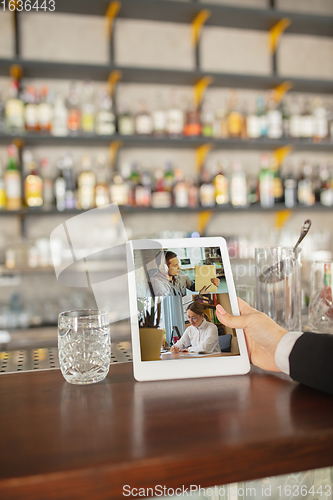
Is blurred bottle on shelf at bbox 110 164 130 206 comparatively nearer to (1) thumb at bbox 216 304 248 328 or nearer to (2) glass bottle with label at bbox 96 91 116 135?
(2) glass bottle with label at bbox 96 91 116 135

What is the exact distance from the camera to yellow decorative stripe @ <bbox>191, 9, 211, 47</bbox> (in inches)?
96.3

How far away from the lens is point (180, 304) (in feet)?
2.26

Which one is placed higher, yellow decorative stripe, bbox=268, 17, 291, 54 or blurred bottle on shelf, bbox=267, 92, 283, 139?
yellow decorative stripe, bbox=268, 17, 291, 54

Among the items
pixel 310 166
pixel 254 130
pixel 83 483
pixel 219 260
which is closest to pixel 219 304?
pixel 219 260

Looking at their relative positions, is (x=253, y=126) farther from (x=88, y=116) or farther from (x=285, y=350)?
(x=285, y=350)

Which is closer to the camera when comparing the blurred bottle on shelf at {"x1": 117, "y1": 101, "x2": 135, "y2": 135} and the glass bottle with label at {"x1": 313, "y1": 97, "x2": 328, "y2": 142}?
the blurred bottle on shelf at {"x1": 117, "y1": 101, "x2": 135, "y2": 135}

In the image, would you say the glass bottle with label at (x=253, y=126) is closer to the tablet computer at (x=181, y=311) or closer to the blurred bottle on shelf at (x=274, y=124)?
the blurred bottle on shelf at (x=274, y=124)

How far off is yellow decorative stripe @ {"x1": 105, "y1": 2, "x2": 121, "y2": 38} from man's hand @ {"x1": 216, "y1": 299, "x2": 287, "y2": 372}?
219cm

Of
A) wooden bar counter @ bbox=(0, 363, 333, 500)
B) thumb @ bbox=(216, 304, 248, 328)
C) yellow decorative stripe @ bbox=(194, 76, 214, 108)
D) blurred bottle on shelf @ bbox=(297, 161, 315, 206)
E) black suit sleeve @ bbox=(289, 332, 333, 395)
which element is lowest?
wooden bar counter @ bbox=(0, 363, 333, 500)

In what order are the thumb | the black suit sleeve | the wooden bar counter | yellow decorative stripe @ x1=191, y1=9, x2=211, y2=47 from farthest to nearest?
1. yellow decorative stripe @ x1=191, y1=9, x2=211, y2=47
2. the thumb
3. the black suit sleeve
4. the wooden bar counter

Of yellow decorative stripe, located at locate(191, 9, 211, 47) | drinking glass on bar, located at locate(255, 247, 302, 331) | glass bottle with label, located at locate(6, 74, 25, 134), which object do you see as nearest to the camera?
drinking glass on bar, located at locate(255, 247, 302, 331)

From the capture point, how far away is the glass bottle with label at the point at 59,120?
2.28m

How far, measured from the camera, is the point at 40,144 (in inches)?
94.7

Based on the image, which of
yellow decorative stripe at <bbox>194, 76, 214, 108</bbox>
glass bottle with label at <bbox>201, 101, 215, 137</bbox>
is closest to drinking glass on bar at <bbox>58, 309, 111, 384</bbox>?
glass bottle with label at <bbox>201, 101, 215, 137</bbox>
